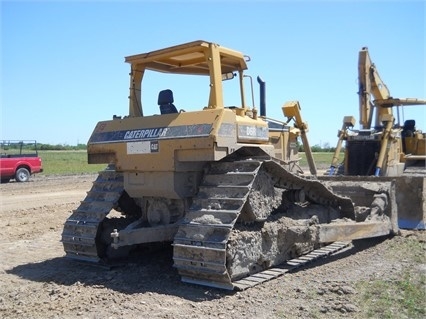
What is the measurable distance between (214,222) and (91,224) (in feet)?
6.74

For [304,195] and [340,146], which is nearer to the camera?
[304,195]

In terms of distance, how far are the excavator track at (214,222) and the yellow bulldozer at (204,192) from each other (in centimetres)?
1

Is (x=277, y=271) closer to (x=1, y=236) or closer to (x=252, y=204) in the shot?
(x=252, y=204)

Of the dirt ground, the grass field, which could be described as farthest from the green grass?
the dirt ground

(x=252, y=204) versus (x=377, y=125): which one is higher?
(x=377, y=125)

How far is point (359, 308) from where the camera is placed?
5094mm

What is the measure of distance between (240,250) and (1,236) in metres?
5.94

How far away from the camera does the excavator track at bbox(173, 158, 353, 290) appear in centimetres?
547

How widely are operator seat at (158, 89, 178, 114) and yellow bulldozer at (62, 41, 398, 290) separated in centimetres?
2

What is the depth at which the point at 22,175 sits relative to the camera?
2409 cm

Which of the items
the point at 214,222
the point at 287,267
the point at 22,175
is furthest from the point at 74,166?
the point at 214,222

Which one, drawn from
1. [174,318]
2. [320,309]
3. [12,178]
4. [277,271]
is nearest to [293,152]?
[277,271]

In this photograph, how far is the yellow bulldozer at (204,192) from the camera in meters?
5.73

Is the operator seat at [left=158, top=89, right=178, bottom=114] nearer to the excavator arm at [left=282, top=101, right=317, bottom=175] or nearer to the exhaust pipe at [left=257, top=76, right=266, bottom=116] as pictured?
the exhaust pipe at [left=257, top=76, right=266, bottom=116]
